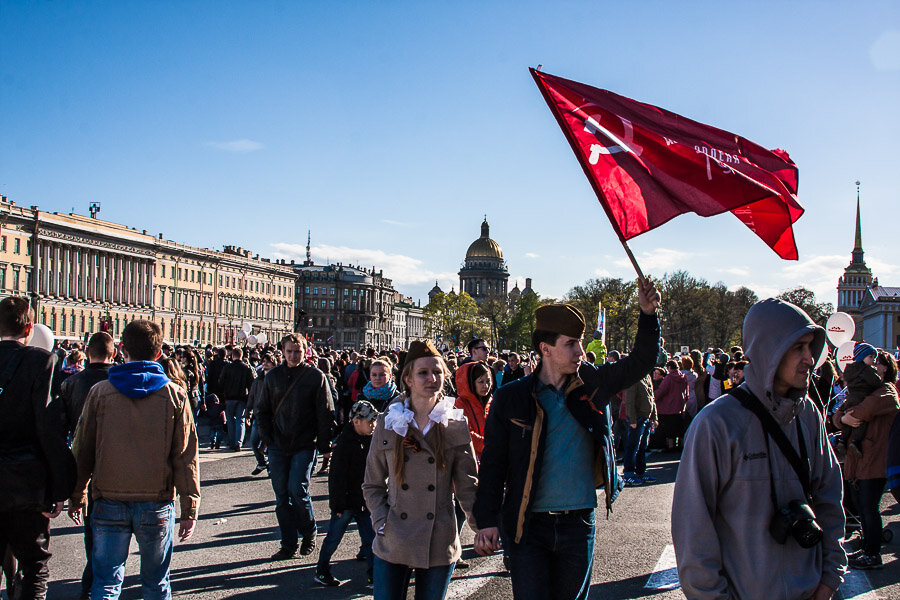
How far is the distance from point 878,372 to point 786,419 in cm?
637

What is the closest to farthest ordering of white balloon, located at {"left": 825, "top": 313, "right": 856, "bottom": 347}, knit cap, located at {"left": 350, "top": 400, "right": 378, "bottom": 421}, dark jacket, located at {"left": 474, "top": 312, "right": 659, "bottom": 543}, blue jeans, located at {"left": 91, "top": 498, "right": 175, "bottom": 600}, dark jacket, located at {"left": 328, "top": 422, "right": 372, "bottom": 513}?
dark jacket, located at {"left": 474, "top": 312, "right": 659, "bottom": 543}
blue jeans, located at {"left": 91, "top": 498, "right": 175, "bottom": 600}
knit cap, located at {"left": 350, "top": 400, "right": 378, "bottom": 421}
dark jacket, located at {"left": 328, "top": 422, "right": 372, "bottom": 513}
white balloon, located at {"left": 825, "top": 313, "right": 856, "bottom": 347}

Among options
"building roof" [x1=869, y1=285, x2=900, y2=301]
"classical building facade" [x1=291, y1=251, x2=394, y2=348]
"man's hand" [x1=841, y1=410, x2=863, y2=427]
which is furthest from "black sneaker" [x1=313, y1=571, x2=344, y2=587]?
"classical building facade" [x1=291, y1=251, x2=394, y2=348]

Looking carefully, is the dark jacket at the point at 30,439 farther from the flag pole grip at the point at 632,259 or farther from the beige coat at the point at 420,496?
the flag pole grip at the point at 632,259

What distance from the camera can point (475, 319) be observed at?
129000 millimetres

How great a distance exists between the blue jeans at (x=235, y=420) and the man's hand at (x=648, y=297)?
47.4 feet

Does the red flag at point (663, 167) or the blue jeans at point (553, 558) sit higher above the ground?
the red flag at point (663, 167)

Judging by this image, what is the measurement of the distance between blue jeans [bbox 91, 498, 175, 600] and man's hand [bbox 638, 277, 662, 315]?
9.97 ft

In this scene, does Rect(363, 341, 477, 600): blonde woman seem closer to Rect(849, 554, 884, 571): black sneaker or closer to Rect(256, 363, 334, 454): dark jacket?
Rect(256, 363, 334, 454): dark jacket

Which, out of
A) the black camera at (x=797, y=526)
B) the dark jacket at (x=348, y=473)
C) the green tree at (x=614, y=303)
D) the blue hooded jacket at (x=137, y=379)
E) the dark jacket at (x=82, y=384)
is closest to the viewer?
the black camera at (x=797, y=526)

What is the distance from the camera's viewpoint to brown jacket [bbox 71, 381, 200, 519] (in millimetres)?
5434

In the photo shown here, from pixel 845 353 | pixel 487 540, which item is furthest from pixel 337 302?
pixel 487 540

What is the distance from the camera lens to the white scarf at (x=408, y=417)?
17.5ft

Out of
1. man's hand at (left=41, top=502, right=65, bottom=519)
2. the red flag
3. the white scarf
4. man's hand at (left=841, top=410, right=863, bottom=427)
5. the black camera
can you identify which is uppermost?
the red flag

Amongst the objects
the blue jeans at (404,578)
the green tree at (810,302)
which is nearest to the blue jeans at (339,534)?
the blue jeans at (404,578)
